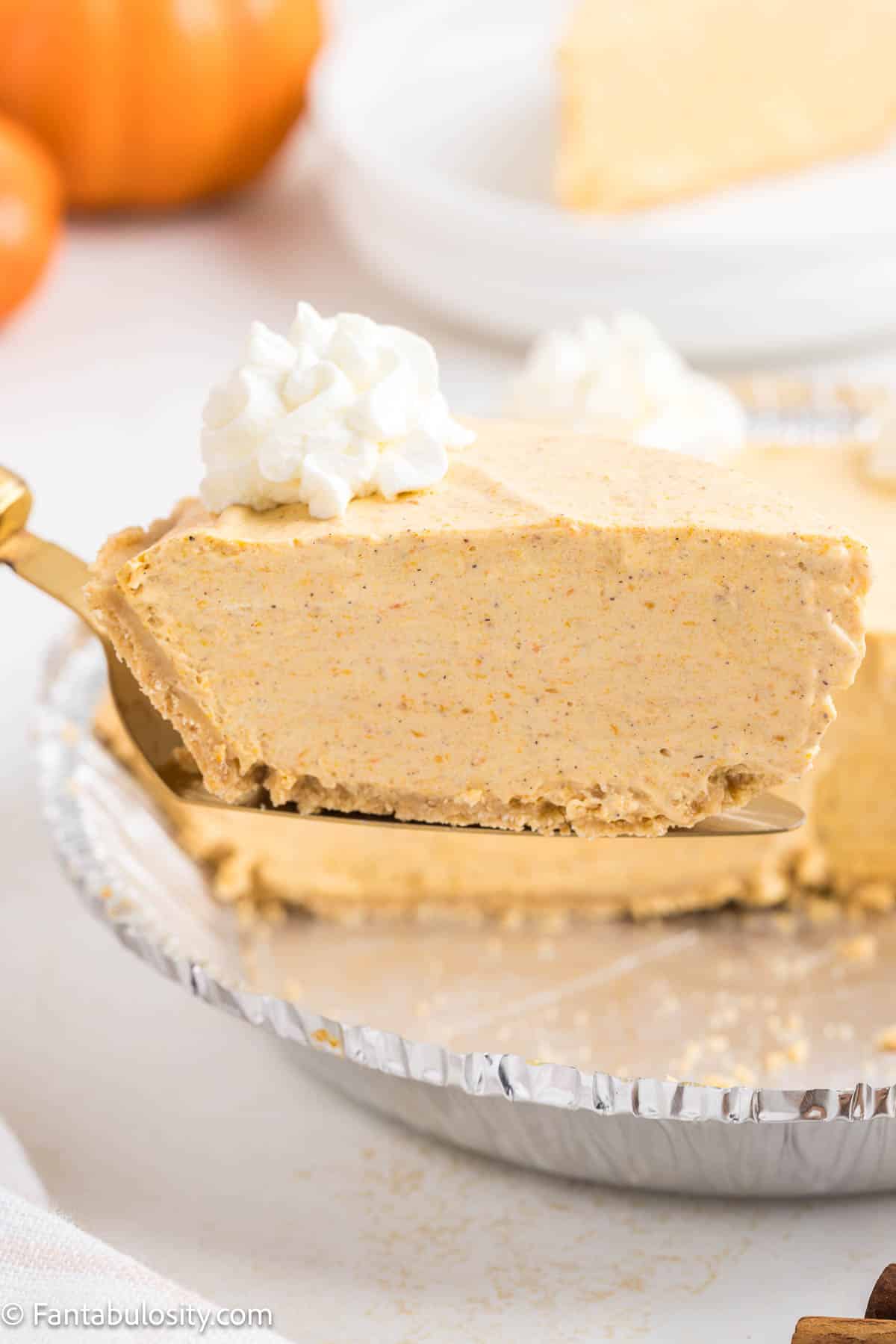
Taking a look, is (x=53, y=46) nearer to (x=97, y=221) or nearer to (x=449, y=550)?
(x=97, y=221)

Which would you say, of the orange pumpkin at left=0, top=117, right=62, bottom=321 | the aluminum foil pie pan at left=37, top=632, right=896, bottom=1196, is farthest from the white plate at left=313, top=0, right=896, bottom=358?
the aluminum foil pie pan at left=37, top=632, right=896, bottom=1196

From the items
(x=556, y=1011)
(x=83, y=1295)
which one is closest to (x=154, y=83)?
(x=556, y=1011)

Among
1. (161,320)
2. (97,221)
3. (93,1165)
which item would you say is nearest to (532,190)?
(161,320)

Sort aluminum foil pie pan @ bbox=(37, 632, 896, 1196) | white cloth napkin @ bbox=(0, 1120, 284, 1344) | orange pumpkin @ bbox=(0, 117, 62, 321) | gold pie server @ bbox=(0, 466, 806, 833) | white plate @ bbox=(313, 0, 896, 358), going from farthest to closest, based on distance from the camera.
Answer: orange pumpkin @ bbox=(0, 117, 62, 321)
white plate @ bbox=(313, 0, 896, 358)
gold pie server @ bbox=(0, 466, 806, 833)
aluminum foil pie pan @ bbox=(37, 632, 896, 1196)
white cloth napkin @ bbox=(0, 1120, 284, 1344)

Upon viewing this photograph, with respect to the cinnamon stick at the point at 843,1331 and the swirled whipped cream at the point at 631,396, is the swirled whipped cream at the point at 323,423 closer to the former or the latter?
the swirled whipped cream at the point at 631,396

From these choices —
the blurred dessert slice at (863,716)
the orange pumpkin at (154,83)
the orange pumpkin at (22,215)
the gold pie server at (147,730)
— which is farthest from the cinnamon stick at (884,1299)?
the orange pumpkin at (154,83)

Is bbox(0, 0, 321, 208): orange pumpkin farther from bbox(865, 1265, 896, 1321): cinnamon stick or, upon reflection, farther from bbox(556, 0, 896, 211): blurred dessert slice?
bbox(865, 1265, 896, 1321): cinnamon stick
